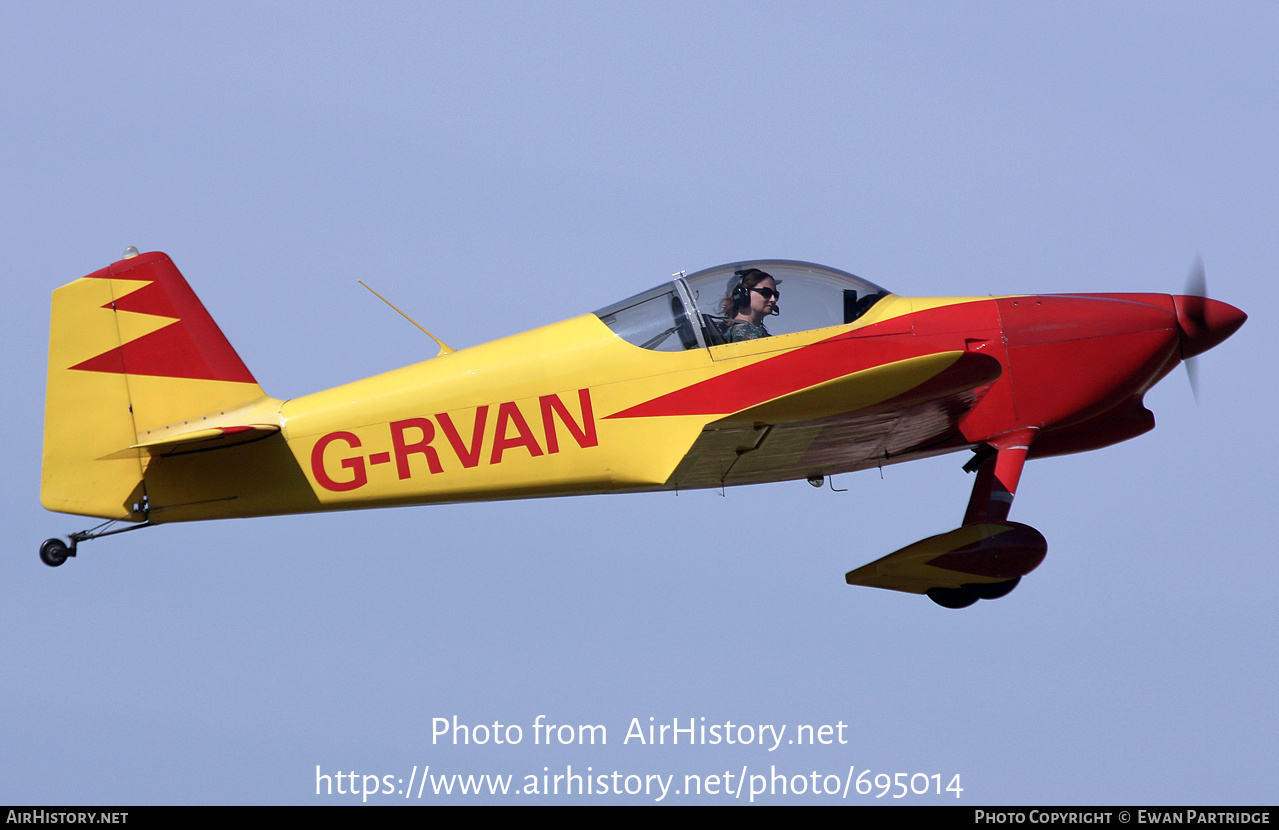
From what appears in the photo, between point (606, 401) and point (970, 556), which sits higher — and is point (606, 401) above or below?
above

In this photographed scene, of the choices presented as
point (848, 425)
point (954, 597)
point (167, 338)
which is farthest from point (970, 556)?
point (167, 338)

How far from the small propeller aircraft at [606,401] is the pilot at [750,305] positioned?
13 mm

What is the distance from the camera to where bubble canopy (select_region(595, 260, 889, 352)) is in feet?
33.8

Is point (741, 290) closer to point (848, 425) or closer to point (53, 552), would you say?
point (848, 425)

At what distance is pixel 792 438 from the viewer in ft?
33.3

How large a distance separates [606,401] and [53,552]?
4268mm

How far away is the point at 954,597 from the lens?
11203 mm

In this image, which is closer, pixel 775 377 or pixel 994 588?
pixel 775 377

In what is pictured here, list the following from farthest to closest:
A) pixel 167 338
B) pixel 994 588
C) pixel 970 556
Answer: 1. pixel 994 588
2. pixel 167 338
3. pixel 970 556

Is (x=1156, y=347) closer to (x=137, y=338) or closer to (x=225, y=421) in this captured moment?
(x=225, y=421)

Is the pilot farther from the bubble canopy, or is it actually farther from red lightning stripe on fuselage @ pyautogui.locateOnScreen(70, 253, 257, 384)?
red lightning stripe on fuselage @ pyautogui.locateOnScreen(70, 253, 257, 384)

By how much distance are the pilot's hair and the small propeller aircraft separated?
0.6 inches

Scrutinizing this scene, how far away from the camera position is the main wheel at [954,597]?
11172 millimetres
